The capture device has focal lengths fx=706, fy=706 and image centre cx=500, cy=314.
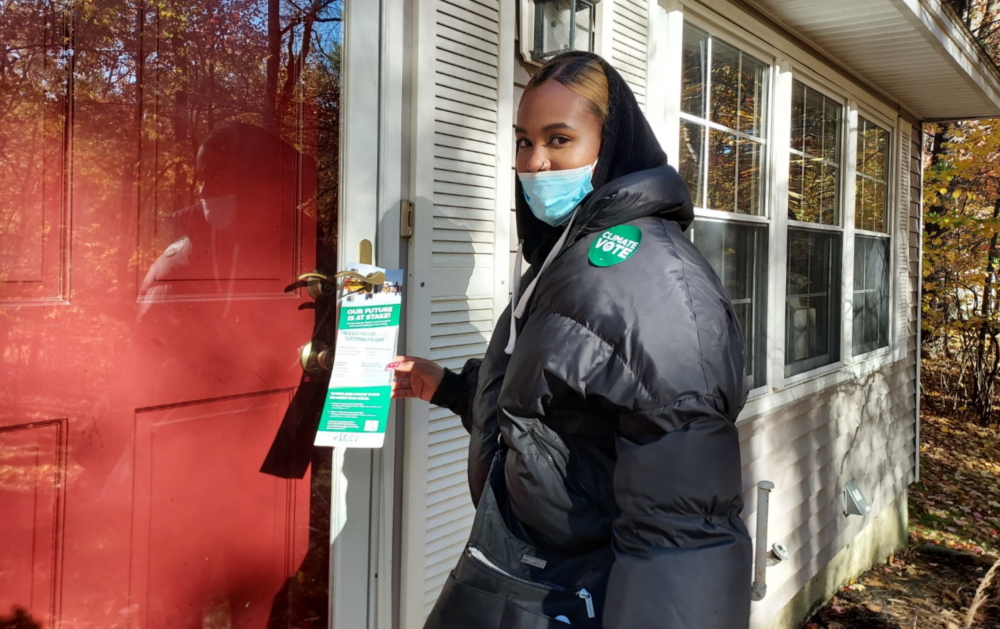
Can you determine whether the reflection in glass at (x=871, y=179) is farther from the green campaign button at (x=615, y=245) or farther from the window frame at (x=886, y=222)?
the green campaign button at (x=615, y=245)

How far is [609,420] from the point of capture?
1.15m

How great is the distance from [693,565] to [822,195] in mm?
4117

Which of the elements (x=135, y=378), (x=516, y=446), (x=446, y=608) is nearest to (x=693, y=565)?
(x=516, y=446)

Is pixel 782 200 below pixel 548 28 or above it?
below

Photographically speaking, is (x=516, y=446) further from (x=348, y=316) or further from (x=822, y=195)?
(x=822, y=195)

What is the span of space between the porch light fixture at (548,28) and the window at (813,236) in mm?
2240

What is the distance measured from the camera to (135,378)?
1491 millimetres

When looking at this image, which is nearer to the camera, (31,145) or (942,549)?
(31,145)

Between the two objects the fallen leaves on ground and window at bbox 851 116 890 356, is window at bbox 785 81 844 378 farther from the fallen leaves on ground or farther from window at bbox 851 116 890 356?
the fallen leaves on ground

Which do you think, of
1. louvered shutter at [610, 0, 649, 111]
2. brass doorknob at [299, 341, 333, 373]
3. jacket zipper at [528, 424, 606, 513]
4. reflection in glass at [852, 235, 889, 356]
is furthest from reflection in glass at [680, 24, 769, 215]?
jacket zipper at [528, 424, 606, 513]

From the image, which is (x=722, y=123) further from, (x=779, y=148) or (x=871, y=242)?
(x=871, y=242)

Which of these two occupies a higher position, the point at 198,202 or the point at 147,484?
the point at 198,202

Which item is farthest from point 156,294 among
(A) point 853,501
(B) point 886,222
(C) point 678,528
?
(B) point 886,222

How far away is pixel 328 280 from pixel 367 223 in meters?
0.18
